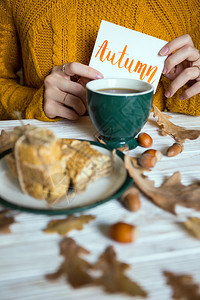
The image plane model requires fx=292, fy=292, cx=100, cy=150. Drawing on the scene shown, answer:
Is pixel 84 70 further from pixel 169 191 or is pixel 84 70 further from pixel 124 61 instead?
pixel 169 191

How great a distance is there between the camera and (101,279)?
1.18ft

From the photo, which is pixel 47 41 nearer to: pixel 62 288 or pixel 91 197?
pixel 91 197

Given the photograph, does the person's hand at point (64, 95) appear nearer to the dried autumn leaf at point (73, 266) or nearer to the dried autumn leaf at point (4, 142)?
the dried autumn leaf at point (4, 142)

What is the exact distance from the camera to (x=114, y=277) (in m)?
0.36

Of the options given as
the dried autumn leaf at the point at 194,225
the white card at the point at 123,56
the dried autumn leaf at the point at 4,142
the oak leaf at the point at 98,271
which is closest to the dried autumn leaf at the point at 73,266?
the oak leaf at the point at 98,271

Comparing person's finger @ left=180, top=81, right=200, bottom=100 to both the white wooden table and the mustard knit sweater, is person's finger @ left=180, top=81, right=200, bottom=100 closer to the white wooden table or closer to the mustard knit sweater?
the mustard knit sweater

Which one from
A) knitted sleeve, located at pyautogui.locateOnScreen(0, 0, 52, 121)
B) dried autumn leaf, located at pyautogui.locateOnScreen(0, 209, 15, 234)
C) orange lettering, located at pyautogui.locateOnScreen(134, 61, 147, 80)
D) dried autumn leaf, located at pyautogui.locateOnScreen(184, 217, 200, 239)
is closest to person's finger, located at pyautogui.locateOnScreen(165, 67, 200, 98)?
orange lettering, located at pyautogui.locateOnScreen(134, 61, 147, 80)

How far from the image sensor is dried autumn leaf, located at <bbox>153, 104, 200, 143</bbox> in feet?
2.53

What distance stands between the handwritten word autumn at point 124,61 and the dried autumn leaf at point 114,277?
0.61 metres

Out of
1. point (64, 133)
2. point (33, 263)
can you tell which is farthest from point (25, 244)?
point (64, 133)

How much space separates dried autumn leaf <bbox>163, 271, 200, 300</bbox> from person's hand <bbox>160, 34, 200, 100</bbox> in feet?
2.16

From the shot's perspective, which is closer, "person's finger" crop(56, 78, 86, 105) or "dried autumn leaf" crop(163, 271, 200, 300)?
"dried autumn leaf" crop(163, 271, 200, 300)

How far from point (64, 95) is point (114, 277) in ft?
2.06

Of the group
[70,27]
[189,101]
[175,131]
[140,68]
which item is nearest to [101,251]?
[175,131]
